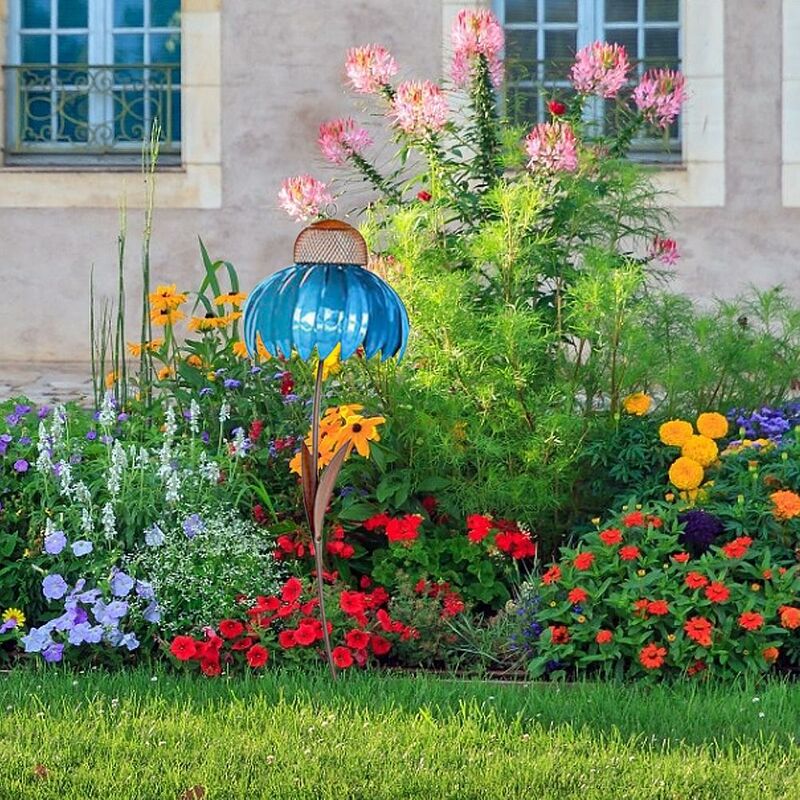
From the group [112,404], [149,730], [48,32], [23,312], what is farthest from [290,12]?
[149,730]

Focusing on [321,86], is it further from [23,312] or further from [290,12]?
[23,312]

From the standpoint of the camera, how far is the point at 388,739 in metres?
4.16

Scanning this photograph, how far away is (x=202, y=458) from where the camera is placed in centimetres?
544

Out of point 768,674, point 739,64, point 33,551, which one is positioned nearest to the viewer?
point 768,674

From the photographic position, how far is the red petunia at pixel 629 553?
4953 mm

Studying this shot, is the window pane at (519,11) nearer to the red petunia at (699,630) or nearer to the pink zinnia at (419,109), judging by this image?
the pink zinnia at (419,109)

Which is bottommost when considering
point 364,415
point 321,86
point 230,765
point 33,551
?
point 230,765

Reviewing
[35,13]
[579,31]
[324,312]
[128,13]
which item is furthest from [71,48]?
[324,312]

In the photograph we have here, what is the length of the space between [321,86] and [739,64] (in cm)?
267

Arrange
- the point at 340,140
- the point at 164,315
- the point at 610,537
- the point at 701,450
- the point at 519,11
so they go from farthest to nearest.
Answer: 1. the point at 519,11
2. the point at 164,315
3. the point at 340,140
4. the point at 701,450
5. the point at 610,537

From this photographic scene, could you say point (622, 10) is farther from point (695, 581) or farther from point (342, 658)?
point (342, 658)

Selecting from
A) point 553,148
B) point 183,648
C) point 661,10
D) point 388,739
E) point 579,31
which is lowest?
point 388,739

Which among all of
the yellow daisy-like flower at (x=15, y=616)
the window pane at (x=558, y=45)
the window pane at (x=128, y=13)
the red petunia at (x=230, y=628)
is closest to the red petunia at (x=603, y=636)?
the red petunia at (x=230, y=628)

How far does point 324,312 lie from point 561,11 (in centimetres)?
757
